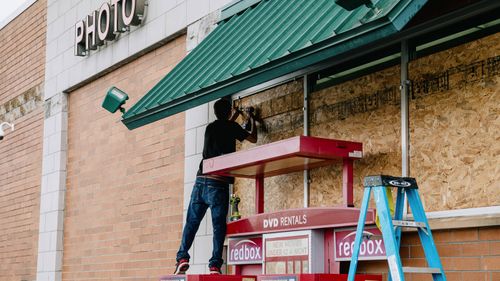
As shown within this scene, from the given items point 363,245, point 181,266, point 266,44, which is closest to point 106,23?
point 181,266

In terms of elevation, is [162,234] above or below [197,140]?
below

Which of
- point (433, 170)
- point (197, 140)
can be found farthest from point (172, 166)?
point (433, 170)

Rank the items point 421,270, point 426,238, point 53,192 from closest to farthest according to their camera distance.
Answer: point 421,270, point 426,238, point 53,192

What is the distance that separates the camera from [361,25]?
22.2 ft

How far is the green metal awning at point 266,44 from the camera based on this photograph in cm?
679

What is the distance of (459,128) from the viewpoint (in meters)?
7.43

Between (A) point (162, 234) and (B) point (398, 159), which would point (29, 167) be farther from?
(B) point (398, 159)

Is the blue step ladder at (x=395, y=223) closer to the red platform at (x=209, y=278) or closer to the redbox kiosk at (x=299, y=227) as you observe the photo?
the redbox kiosk at (x=299, y=227)

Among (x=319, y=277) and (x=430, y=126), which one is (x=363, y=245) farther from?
(x=430, y=126)

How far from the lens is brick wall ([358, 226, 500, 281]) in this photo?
273 inches

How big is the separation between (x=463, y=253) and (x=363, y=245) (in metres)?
1.02

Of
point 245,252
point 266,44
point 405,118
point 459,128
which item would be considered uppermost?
point 266,44

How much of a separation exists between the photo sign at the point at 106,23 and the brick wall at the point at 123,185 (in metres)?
0.57

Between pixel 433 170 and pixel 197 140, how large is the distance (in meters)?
4.24
